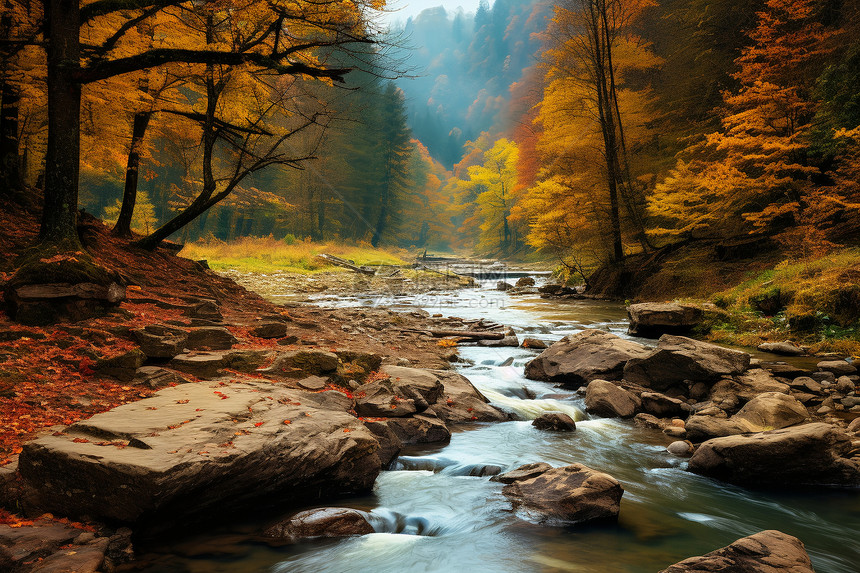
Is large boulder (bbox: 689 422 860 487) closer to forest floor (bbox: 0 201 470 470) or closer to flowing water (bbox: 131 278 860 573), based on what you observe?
flowing water (bbox: 131 278 860 573)

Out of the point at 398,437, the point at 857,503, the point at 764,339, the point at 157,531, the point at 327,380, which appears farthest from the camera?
the point at 764,339

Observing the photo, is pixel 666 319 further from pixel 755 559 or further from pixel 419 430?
pixel 755 559

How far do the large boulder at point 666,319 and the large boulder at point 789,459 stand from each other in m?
6.14

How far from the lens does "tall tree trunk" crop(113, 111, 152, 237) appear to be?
9969mm

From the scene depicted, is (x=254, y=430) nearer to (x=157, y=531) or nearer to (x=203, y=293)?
(x=157, y=531)

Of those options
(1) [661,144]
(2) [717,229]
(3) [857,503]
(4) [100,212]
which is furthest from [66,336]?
(4) [100,212]

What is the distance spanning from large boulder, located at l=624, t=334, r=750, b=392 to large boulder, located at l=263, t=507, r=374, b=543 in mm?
5121

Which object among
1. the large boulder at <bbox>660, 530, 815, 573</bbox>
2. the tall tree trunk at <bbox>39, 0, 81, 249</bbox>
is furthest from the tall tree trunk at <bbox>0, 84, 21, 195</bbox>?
the large boulder at <bbox>660, 530, 815, 573</bbox>

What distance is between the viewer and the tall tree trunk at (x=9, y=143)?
8.38 m

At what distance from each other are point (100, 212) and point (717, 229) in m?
43.0

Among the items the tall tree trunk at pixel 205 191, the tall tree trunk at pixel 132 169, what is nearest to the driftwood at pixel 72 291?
the tall tree trunk at pixel 205 191

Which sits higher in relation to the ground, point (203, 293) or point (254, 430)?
point (203, 293)

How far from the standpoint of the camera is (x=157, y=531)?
3.18 metres

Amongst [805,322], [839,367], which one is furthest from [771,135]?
[839,367]
